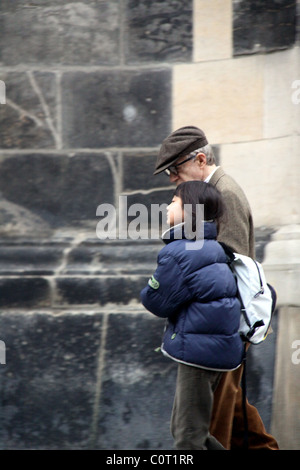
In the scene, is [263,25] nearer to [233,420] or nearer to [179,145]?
[179,145]

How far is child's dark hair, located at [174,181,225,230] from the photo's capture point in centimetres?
255

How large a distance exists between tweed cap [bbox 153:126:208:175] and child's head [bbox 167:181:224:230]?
9.2 inches

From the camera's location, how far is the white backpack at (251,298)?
261 cm

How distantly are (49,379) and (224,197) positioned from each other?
1.32m

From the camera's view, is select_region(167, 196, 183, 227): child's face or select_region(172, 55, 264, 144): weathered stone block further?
select_region(172, 55, 264, 144): weathered stone block

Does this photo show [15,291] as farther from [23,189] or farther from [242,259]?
[242,259]

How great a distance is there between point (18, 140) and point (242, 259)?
1.48 m

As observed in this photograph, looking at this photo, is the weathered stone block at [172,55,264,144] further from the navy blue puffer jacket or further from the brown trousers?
the brown trousers

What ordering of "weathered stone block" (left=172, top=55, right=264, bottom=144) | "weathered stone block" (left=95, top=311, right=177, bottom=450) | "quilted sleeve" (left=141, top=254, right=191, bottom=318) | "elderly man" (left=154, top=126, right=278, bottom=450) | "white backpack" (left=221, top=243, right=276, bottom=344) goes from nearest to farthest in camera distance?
"quilted sleeve" (left=141, top=254, right=191, bottom=318), "white backpack" (left=221, top=243, right=276, bottom=344), "elderly man" (left=154, top=126, right=278, bottom=450), "weathered stone block" (left=95, top=311, right=177, bottom=450), "weathered stone block" (left=172, top=55, right=264, bottom=144)

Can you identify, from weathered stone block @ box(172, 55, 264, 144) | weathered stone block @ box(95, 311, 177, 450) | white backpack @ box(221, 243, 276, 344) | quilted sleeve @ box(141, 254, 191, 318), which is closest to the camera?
quilted sleeve @ box(141, 254, 191, 318)

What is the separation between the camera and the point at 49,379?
134 inches

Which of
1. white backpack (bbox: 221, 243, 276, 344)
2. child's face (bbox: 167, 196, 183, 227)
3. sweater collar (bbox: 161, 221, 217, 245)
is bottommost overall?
white backpack (bbox: 221, 243, 276, 344)

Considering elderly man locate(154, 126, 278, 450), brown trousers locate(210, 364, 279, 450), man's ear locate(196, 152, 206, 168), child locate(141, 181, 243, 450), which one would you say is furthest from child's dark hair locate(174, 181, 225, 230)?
brown trousers locate(210, 364, 279, 450)

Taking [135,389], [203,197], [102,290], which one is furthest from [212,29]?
[135,389]
